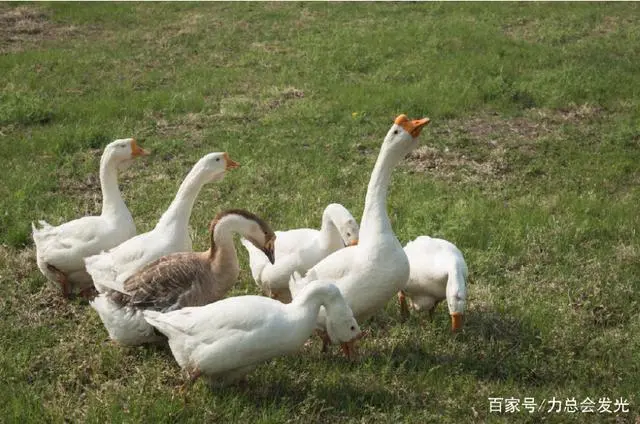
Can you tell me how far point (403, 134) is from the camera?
18.7ft

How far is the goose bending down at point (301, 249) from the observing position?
645cm

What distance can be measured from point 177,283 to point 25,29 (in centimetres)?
1446

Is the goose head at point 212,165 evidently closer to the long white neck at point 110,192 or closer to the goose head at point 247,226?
the goose head at point 247,226

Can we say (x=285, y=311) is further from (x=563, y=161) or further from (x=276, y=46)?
(x=276, y=46)

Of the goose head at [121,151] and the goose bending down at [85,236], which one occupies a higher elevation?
the goose head at [121,151]

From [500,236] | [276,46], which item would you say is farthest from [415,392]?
[276,46]

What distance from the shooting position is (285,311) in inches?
199

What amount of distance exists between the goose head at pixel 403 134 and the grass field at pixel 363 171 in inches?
58.5

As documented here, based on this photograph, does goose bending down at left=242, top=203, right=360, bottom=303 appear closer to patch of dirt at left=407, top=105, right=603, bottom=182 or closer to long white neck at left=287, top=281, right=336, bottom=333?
long white neck at left=287, top=281, right=336, bottom=333

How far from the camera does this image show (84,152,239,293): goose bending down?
20.2 feet

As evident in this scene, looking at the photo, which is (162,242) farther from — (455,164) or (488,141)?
(488,141)

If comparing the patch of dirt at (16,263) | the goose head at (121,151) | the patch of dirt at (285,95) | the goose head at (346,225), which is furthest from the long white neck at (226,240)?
the patch of dirt at (285,95)

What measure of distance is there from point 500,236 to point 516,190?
1.60 m

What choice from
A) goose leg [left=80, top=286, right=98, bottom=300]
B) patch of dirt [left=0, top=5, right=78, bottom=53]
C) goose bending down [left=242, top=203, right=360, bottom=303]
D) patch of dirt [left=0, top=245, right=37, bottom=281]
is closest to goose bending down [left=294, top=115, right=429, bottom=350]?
goose bending down [left=242, top=203, right=360, bottom=303]
